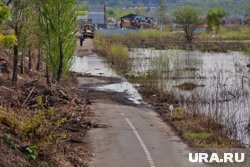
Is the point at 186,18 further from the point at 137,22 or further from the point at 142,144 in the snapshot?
the point at 142,144

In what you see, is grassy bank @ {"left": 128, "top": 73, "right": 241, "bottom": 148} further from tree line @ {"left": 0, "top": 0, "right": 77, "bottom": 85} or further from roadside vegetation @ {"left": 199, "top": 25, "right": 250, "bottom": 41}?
tree line @ {"left": 0, "top": 0, "right": 77, "bottom": 85}

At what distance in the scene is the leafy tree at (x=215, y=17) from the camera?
8180 millimetres

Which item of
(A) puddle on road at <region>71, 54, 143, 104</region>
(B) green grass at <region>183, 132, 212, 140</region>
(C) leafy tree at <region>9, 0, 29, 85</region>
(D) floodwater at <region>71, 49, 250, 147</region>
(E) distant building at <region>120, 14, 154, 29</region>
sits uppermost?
(C) leafy tree at <region>9, 0, 29, 85</region>

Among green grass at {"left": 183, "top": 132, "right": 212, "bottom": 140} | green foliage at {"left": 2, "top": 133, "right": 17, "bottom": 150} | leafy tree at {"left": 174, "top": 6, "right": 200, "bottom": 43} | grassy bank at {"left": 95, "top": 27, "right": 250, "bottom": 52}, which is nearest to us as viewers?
green foliage at {"left": 2, "top": 133, "right": 17, "bottom": 150}

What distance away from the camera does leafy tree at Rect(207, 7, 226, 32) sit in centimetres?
818

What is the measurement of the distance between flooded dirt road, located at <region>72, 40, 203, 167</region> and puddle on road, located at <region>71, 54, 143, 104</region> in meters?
0.08

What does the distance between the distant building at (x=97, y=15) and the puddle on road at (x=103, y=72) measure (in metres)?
57.5

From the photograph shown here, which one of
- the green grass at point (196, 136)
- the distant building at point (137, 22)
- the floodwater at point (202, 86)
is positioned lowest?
the floodwater at point (202, 86)

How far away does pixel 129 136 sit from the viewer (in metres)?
19.5

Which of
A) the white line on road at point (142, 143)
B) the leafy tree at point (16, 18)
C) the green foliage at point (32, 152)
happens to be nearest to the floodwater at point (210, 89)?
the white line on road at point (142, 143)

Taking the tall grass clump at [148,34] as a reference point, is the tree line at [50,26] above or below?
above

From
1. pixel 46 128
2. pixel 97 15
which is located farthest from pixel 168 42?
pixel 46 128

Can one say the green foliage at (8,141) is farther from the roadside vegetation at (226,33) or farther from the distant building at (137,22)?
the distant building at (137,22)

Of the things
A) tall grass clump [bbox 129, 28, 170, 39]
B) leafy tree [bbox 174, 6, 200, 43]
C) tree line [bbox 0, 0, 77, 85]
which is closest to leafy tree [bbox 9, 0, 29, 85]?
tree line [bbox 0, 0, 77, 85]
